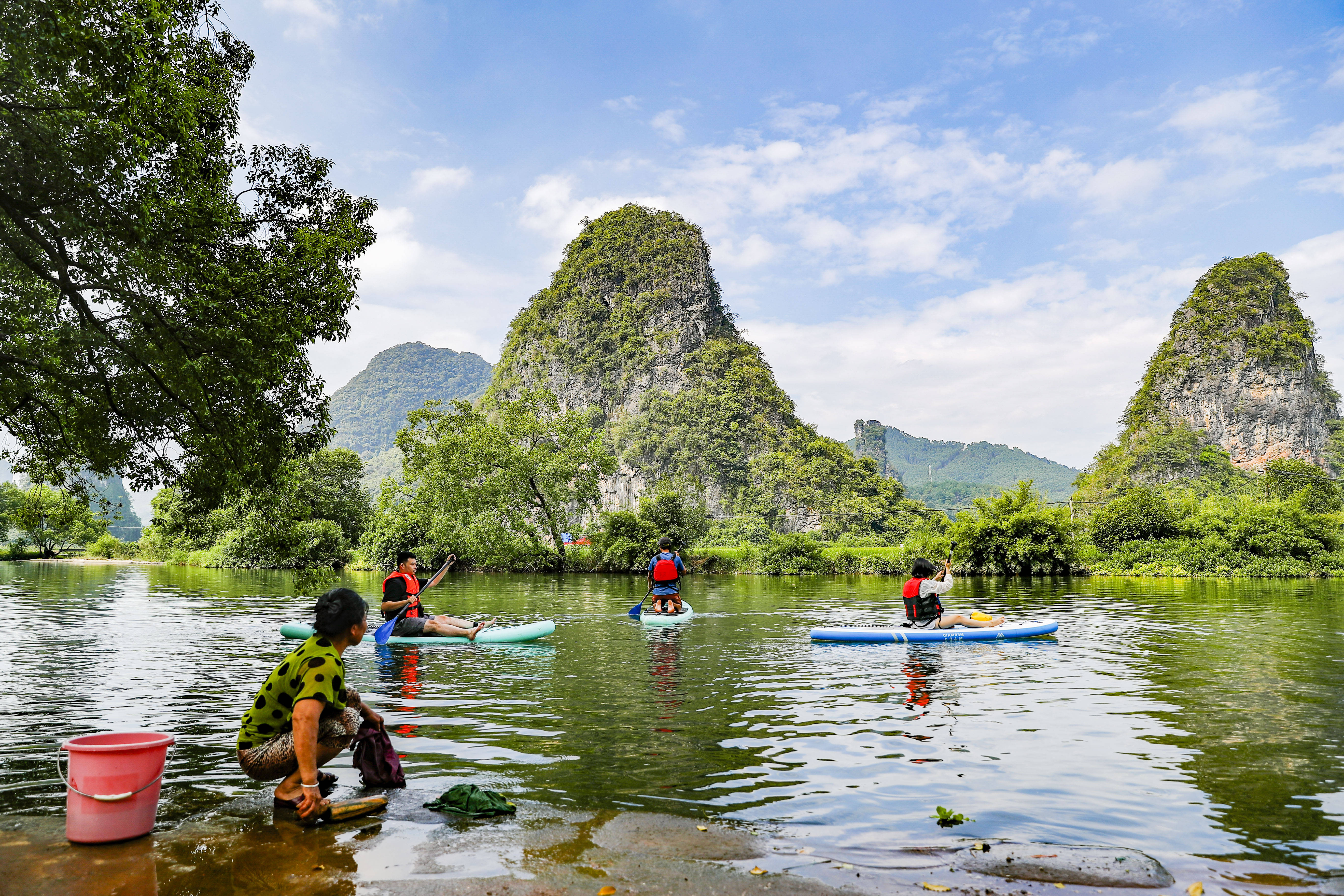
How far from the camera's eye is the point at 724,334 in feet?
291

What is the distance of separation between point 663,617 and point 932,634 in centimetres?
589

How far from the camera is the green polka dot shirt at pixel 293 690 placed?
14.7 feet

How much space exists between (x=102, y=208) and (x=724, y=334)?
83.0 meters

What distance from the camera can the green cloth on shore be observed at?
446 centimetres

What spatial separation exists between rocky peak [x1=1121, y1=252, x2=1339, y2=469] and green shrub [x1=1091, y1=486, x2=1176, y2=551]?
34759 millimetres

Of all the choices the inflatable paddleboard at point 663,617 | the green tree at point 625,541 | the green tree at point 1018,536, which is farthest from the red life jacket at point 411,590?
the green tree at point 1018,536

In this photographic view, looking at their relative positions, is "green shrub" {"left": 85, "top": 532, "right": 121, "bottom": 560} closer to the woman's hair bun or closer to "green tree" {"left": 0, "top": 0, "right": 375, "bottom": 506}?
"green tree" {"left": 0, "top": 0, "right": 375, "bottom": 506}

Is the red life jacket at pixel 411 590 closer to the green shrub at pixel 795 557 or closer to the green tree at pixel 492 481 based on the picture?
the green tree at pixel 492 481

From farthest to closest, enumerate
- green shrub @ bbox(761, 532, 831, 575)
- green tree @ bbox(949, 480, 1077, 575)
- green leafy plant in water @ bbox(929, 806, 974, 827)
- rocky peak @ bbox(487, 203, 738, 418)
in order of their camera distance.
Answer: rocky peak @ bbox(487, 203, 738, 418)
green shrub @ bbox(761, 532, 831, 575)
green tree @ bbox(949, 480, 1077, 575)
green leafy plant in water @ bbox(929, 806, 974, 827)

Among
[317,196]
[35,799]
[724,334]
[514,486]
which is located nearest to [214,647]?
[317,196]

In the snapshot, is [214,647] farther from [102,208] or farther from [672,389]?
[672,389]

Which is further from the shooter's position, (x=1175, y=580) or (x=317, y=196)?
(x=1175, y=580)

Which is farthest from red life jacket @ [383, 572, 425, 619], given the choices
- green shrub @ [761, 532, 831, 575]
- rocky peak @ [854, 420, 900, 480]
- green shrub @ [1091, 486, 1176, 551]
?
rocky peak @ [854, 420, 900, 480]

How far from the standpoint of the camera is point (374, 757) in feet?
16.0
